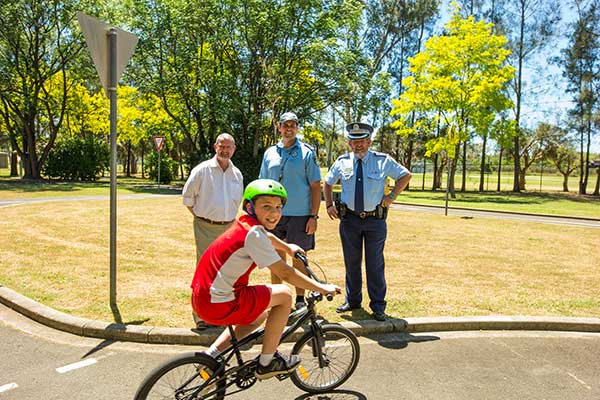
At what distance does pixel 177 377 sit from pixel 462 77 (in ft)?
99.0

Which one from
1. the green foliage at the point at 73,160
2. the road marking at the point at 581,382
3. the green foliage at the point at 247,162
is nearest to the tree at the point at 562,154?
the green foliage at the point at 247,162

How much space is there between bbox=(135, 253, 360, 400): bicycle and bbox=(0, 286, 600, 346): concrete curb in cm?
122

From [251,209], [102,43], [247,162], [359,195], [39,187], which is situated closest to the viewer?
[251,209]

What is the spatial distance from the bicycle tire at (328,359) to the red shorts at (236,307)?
0.56 meters

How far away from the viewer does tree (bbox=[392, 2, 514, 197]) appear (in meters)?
28.4

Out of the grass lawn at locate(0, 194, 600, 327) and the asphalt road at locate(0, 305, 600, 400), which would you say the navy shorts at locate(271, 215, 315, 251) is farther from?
the asphalt road at locate(0, 305, 600, 400)

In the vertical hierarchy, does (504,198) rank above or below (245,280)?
below

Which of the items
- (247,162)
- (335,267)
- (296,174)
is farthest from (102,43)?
(247,162)

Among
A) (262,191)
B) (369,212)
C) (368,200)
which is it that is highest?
(262,191)

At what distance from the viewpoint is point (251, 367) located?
306 centimetres

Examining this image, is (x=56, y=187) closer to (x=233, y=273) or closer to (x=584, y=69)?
(x=233, y=273)

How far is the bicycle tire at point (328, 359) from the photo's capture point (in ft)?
11.0

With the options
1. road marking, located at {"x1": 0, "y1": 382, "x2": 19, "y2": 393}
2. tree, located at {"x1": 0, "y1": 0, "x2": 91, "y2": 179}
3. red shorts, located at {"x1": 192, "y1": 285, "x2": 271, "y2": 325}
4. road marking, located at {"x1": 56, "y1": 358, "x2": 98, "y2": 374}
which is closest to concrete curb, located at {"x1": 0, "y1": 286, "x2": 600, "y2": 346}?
road marking, located at {"x1": 56, "y1": 358, "x2": 98, "y2": 374}

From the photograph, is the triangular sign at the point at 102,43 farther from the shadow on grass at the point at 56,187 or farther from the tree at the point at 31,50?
the tree at the point at 31,50
